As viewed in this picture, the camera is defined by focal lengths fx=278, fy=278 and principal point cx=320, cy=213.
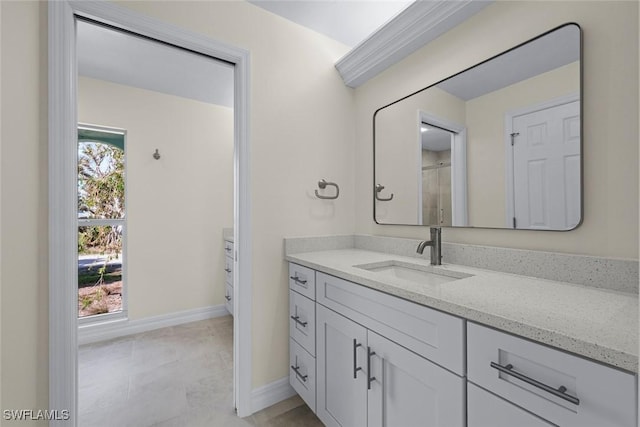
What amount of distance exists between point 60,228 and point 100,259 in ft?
6.49

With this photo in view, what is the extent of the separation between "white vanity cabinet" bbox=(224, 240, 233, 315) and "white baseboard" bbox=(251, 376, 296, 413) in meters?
1.47

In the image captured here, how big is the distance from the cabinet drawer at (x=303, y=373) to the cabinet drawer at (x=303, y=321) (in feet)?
0.16

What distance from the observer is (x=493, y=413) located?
74 centimetres

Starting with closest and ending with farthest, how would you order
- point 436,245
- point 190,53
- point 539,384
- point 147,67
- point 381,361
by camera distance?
point 539,384
point 381,361
point 436,245
point 190,53
point 147,67

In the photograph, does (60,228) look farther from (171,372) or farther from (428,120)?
(428,120)

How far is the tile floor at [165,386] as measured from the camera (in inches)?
62.4

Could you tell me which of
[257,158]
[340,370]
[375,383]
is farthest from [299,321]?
[257,158]

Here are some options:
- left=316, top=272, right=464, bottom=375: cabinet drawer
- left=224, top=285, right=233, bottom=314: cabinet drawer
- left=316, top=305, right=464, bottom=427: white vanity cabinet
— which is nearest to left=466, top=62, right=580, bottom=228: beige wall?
left=316, top=272, right=464, bottom=375: cabinet drawer

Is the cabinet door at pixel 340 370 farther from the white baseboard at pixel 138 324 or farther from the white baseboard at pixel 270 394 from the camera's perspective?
the white baseboard at pixel 138 324

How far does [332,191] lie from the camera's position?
2.05 m

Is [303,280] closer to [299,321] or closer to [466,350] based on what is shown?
[299,321]

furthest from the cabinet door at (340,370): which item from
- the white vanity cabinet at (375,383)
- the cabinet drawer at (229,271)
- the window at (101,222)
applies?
the window at (101,222)

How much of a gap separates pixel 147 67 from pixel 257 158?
169 centimetres

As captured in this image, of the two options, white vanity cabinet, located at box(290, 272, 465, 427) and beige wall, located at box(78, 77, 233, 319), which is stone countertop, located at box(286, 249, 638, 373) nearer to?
white vanity cabinet, located at box(290, 272, 465, 427)
